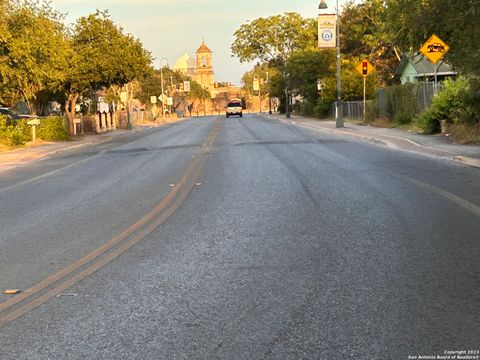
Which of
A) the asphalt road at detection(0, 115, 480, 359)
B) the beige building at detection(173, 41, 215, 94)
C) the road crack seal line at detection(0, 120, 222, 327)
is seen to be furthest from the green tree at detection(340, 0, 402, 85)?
the beige building at detection(173, 41, 215, 94)

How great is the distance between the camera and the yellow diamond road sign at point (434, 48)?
1692cm

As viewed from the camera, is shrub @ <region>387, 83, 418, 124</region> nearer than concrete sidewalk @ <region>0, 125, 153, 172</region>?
No

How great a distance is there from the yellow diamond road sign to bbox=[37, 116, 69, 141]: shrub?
20559mm

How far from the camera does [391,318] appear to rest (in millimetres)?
4504

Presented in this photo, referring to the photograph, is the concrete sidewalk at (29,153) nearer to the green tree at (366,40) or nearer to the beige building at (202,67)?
the green tree at (366,40)

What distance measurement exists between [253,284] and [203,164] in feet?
36.2

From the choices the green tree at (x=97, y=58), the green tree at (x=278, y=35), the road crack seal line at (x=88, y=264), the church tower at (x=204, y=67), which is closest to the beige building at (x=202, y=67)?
the church tower at (x=204, y=67)

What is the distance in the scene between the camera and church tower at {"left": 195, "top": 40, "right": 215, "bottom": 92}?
186 metres

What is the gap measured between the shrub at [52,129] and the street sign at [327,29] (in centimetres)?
1502

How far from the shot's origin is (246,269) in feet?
19.6

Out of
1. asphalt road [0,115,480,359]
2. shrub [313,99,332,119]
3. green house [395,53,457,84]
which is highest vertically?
green house [395,53,457,84]

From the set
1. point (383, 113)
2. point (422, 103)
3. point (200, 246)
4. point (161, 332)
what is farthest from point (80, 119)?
point (161, 332)

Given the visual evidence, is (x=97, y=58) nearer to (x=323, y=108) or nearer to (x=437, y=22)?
(x=323, y=108)

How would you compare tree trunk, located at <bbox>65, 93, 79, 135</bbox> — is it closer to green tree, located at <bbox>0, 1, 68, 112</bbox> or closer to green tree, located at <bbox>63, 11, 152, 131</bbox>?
green tree, located at <bbox>63, 11, 152, 131</bbox>
